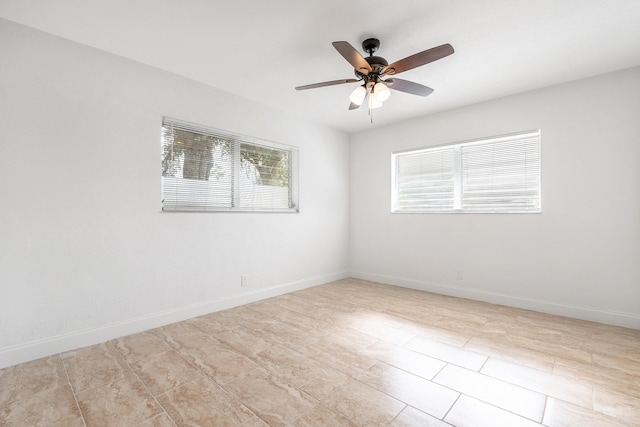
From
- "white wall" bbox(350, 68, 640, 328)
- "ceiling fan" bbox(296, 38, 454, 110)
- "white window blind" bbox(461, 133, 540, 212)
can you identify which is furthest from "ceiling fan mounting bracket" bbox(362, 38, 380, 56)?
"white window blind" bbox(461, 133, 540, 212)

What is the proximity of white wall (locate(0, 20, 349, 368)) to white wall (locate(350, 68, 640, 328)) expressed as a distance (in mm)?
2780

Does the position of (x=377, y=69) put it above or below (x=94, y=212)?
above

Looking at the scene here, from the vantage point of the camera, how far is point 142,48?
2.57m

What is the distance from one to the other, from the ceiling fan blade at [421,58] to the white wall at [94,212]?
2.08m

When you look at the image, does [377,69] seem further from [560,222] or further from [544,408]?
[560,222]

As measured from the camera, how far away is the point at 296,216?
14.2 feet

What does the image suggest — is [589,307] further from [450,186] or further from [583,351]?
[450,186]

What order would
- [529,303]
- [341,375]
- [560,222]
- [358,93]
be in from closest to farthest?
[341,375]
[358,93]
[560,222]
[529,303]

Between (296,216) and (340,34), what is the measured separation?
8.39 ft

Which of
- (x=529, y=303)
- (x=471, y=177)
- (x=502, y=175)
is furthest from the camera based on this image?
(x=471, y=177)

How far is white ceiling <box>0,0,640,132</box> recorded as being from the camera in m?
2.05

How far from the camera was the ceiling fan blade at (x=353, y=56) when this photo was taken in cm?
197

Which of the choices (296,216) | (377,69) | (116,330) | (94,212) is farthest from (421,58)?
(116,330)

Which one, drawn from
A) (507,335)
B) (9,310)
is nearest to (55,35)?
(9,310)
